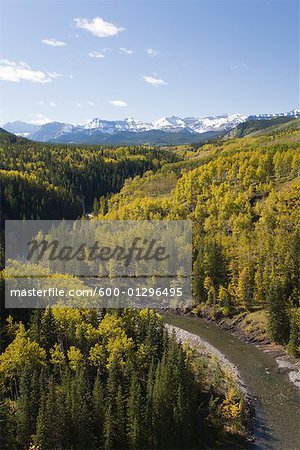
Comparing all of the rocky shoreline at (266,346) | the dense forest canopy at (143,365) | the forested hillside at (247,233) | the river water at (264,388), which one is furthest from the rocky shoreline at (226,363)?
the forested hillside at (247,233)

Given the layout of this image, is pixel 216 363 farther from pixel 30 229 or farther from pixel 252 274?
pixel 30 229

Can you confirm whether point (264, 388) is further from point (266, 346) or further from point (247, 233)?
point (247, 233)

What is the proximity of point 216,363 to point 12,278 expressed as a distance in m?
47.4

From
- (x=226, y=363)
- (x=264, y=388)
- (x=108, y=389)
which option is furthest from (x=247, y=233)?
(x=108, y=389)

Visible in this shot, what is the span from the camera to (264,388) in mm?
81062

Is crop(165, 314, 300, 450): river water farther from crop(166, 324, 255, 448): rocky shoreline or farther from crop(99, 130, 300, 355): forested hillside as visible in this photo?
crop(99, 130, 300, 355): forested hillside

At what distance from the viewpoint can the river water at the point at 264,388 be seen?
66562mm

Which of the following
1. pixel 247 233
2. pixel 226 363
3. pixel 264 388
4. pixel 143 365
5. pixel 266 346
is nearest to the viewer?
pixel 143 365

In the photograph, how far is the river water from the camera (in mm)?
66562

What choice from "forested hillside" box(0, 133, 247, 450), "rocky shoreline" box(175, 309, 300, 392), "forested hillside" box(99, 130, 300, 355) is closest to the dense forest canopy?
"forested hillside" box(0, 133, 247, 450)

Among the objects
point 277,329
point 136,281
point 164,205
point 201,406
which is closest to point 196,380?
point 201,406

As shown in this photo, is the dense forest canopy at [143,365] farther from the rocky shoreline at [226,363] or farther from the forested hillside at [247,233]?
the rocky shoreline at [226,363]

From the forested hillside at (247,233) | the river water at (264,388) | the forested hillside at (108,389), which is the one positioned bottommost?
the river water at (264,388)

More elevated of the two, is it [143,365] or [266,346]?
[143,365]
